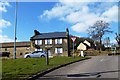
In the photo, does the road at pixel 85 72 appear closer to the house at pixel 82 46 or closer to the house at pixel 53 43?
the house at pixel 53 43

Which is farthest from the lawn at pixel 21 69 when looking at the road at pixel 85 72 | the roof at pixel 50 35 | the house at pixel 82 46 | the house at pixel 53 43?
the house at pixel 82 46

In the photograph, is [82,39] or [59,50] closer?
[59,50]

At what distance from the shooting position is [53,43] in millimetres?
77375

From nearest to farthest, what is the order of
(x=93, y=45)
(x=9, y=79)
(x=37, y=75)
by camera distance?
(x=9, y=79) < (x=37, y=75) < (x=93, y=45)

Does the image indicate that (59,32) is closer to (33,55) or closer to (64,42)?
(64,42)

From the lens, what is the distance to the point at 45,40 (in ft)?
258

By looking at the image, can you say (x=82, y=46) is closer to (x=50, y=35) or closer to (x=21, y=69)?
(x=50, y=35)

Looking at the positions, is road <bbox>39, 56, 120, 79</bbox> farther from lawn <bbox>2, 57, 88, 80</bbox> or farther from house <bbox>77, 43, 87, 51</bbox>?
house <bbox>77, 43, 87, 51</bbox>

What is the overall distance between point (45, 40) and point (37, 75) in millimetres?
64535

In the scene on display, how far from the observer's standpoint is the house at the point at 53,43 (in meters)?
75.3

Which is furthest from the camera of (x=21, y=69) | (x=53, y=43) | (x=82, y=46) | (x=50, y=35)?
(x=82, y=46)

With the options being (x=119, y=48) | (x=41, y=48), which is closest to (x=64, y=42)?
(x=41, y=48)

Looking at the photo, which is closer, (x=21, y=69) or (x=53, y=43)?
(x=21, y=69)

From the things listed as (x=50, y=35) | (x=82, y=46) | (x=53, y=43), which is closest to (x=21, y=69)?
(x=53, y=43)
